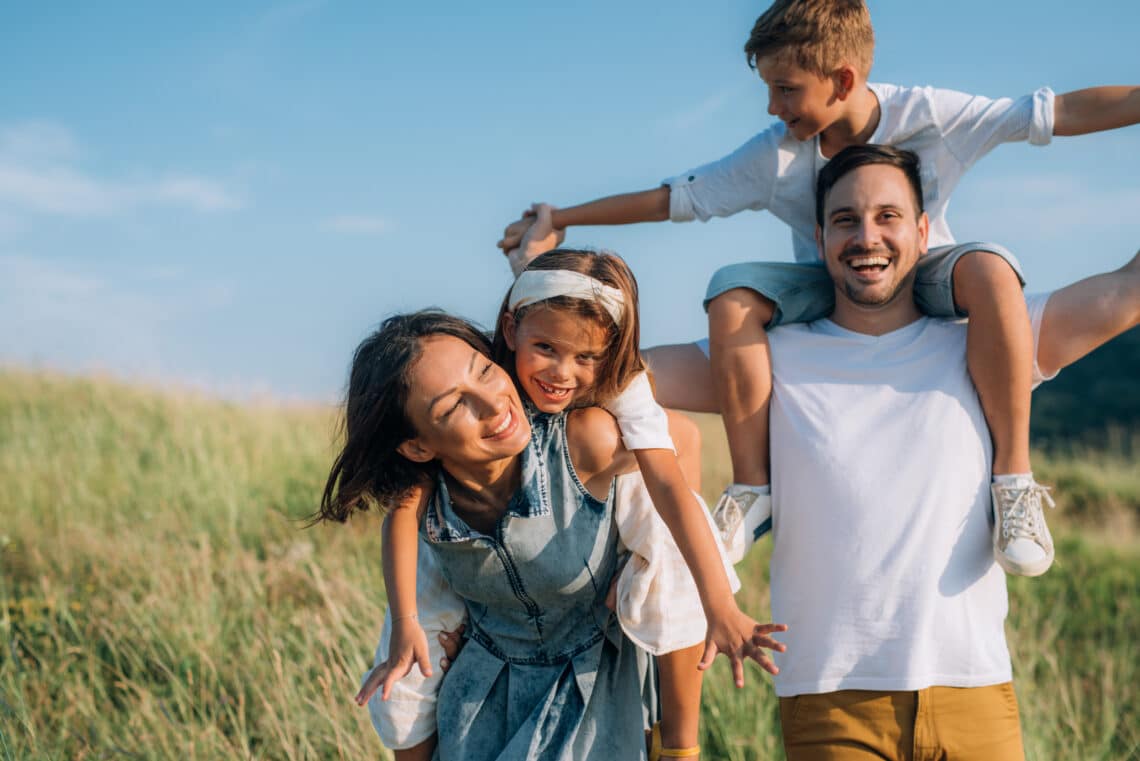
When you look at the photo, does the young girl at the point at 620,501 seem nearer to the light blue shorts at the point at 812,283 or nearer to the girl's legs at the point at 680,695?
the girl's legs at the point at 680,695

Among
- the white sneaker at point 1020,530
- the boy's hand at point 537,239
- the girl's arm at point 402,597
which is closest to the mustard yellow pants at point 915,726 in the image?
the white sneaker at point 1020,530

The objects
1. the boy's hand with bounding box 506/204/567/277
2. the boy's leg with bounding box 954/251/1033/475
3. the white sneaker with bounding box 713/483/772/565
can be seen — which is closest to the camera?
the boy's leg with bounding box 954/251/1033/475

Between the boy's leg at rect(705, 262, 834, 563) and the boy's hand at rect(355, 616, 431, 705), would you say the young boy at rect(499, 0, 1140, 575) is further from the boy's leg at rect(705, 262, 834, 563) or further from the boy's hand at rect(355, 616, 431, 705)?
the boy's hand at rect(355, 616, 431, 705)

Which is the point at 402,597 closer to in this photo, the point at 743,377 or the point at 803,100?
the point at 743,377

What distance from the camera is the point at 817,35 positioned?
338 centimetres

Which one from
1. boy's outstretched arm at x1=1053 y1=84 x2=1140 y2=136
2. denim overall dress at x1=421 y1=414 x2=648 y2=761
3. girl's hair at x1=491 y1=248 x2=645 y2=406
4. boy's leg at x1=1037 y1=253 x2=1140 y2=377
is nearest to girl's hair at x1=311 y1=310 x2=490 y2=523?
denim overall dress at x1=421 y1=414 x2=648 y2=761

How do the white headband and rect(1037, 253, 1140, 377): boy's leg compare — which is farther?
rect(1037, 253, 1140, 377): boy's leg

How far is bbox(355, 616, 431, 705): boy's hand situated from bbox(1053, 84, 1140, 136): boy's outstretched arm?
2501 millimetres

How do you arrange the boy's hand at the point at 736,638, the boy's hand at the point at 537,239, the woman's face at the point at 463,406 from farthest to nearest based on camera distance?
the boy's hand at the point at 537,239 < the woman's face at the point at 463,406 < the boy's hand at the point at 736,638

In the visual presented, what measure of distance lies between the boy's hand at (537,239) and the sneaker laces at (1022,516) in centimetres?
165

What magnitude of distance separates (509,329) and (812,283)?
105 cm

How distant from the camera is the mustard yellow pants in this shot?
Result: 2730 mm

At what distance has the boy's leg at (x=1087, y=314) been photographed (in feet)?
9.76

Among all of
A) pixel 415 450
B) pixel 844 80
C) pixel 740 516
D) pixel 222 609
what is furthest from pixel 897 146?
pixel 222 609
